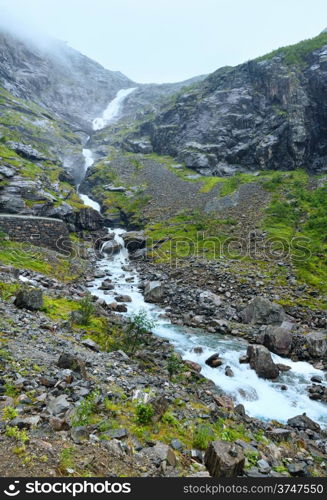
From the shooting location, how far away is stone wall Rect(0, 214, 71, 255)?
32.0 m

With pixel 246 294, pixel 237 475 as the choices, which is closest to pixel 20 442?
pixel 237 475

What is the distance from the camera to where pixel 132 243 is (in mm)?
42656

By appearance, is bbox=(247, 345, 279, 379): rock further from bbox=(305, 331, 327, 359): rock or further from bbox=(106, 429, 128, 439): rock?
bbox=(106, 429, 128, 439): rock

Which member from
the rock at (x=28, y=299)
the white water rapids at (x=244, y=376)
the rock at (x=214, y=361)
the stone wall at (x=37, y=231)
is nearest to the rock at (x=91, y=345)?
the rock at (x=28, y=299)

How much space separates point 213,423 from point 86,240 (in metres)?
37.7

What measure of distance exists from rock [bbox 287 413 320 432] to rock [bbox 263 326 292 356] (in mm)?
6265

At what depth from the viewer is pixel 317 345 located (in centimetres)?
1775

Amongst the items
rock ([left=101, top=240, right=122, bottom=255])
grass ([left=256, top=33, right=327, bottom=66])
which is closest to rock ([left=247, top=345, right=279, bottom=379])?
rock ([left=101, top=240, right=122, bottom=255])

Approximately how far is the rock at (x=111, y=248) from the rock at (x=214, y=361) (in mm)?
27361

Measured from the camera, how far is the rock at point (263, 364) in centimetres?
1529

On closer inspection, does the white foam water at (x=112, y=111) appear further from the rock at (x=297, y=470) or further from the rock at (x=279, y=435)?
the rock at (x=297, y=470)

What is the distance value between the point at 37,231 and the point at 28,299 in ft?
66.0

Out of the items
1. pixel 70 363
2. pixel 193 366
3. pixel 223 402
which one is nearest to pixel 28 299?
pixel 70 363
